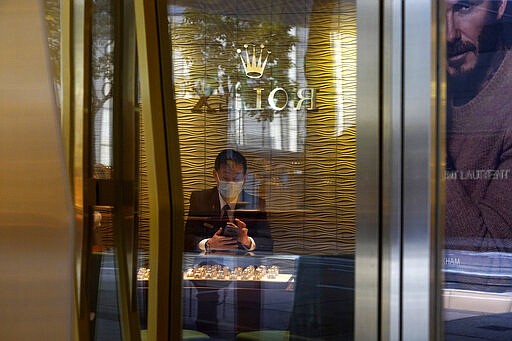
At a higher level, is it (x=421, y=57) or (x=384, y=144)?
(x=421, y=57)

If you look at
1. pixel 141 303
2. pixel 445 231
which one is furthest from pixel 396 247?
pixel 141 303

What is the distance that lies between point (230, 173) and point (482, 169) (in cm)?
126

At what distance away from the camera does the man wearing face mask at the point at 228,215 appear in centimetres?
355

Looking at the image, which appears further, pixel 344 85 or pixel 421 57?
pixel 344 85

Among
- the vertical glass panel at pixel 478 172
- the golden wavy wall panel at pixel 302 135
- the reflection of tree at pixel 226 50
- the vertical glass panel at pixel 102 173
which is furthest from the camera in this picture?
the vertical glass panel at pixel 102 173

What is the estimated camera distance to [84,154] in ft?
14.4

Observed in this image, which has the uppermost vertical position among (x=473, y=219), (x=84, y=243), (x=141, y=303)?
(x=473, y=219)

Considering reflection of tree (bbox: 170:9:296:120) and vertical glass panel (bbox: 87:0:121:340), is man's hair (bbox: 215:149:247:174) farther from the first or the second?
vertical glass panel (bbox: 87:0:121:340)

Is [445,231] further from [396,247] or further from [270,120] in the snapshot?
[270,120]

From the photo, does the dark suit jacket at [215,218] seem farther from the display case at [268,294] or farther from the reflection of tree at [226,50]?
the reflection of tree at [226,50]

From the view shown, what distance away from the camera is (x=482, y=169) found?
2.81 m

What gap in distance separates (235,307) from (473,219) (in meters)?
1.28

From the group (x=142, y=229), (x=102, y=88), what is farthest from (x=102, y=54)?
(x=142, y=229)

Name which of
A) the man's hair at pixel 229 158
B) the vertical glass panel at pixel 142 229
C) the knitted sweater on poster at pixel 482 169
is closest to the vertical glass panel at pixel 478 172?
the knitted sweater on poster at pixel 482 169
